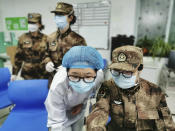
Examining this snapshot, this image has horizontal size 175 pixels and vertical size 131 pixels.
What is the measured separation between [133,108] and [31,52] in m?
1.80

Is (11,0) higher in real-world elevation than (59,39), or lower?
higher

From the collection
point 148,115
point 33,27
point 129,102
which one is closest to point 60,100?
point 129,102

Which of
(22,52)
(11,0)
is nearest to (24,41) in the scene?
(22,52)

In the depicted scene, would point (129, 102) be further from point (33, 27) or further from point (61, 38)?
point (33, 27)

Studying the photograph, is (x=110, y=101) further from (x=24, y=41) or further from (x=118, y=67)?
(x=24, y=41)

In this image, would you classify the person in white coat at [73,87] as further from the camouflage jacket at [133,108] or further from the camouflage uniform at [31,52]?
the camouflage uniform at [31,52]

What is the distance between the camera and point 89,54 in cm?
94

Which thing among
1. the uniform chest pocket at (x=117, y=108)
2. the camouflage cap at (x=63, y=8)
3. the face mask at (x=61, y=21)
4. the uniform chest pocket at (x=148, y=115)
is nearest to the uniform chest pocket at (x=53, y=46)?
the face mask at (x=61, y=21)

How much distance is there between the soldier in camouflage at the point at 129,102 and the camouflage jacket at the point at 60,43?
0.97 meters

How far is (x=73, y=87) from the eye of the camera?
3.45 ft

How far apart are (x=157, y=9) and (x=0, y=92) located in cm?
350

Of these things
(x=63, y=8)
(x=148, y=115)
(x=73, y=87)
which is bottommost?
(x=148, y=115)

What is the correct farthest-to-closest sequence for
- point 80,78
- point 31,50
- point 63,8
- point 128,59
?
point 31,50 → point 63,8 → point 80,78 → point 128,59

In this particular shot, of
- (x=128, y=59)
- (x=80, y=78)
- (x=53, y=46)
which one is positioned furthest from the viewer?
(x=53, y=46)
